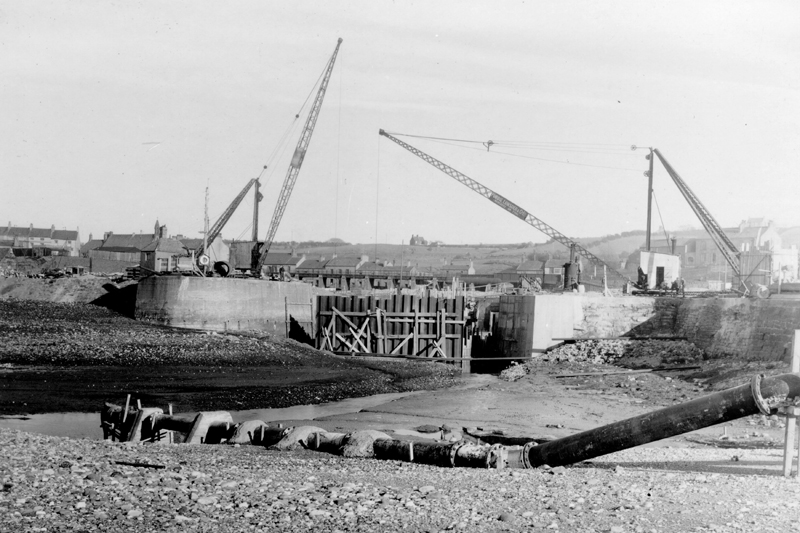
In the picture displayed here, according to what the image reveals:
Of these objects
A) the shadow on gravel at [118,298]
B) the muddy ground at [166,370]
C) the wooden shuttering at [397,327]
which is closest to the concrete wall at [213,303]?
the muddy ground at [166,370]

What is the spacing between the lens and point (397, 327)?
38156 mm

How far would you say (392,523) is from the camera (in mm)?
7023

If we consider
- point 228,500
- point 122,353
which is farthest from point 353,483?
point 122,353

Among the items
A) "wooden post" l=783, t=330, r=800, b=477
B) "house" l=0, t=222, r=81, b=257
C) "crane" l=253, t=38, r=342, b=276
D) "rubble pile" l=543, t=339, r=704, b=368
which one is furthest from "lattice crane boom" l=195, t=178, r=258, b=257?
"wooden post" l=783, t=330, r=800, b=477

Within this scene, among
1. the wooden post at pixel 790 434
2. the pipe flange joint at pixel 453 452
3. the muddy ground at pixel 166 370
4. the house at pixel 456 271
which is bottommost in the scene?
the muddy ground at pixel 166 370

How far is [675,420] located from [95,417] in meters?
15.1

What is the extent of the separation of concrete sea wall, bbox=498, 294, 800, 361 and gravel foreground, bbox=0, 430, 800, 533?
15.4m

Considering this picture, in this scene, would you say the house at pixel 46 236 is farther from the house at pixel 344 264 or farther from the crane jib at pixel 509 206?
the crane jib at pixel 509 206

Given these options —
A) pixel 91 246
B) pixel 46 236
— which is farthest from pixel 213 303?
pixel 46 236

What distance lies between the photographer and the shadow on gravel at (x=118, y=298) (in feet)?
167

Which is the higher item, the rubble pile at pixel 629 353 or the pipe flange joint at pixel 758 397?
the pipe flange joint at pixel 758 397

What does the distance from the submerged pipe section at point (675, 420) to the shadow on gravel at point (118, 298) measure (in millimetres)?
43255

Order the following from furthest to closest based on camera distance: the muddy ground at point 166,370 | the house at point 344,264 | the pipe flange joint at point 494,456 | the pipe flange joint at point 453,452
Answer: the house at point 344,264
the muddy ground at point 166,370
the pipe flange joint at point 453,452
the pipe flange joint at point 494,456

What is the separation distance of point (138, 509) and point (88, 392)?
17151 mm
